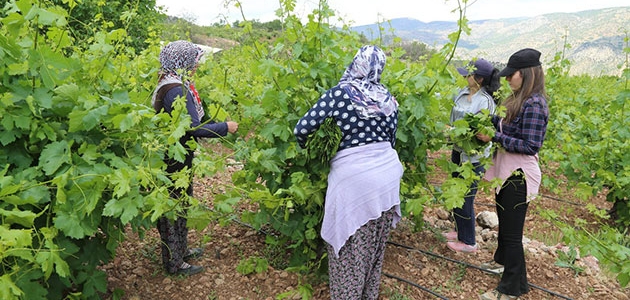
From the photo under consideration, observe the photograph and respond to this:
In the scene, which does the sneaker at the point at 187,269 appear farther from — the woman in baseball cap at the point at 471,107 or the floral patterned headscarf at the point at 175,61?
the woman in baseball cap at the point at 471,107

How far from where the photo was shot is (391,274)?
3426mm

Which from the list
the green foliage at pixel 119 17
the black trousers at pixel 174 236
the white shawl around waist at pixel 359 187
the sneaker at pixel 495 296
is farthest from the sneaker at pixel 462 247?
the green foliage at pixel 119 17

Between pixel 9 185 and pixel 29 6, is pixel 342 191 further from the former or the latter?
pixel 29 6

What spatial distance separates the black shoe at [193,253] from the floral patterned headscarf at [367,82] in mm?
1899

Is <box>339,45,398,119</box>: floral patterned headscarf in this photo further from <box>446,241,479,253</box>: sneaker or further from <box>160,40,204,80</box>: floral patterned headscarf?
<box>446,241,479,253</box>: sneaker

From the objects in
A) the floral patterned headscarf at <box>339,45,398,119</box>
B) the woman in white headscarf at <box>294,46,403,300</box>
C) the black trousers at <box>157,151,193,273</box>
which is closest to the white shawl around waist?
the woman in white headscarf at <box>294,46,403,300</box>

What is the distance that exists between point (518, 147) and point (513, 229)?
1.91 feet

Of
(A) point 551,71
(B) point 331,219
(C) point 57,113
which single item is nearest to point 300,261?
(B) point 331,219

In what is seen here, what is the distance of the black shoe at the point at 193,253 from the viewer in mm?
3495

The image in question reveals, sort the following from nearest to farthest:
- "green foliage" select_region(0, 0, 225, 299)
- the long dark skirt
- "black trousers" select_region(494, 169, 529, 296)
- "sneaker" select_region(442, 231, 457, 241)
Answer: "green foliage" select_region(0, 0, 225, 299) → the long dark skirt → "black trousers" select_region(494, 169, 529, 296) → "sneaker" select_region(442, 231, 457, 241)

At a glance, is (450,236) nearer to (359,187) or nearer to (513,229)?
(513,229)

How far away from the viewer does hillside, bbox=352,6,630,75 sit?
3.34m

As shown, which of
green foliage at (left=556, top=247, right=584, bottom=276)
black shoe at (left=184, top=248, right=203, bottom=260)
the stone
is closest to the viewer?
black shoe at (left=184, top=248, right=203, bottom=260)

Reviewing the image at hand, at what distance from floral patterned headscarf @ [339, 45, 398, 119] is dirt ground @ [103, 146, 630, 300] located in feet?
3.86
